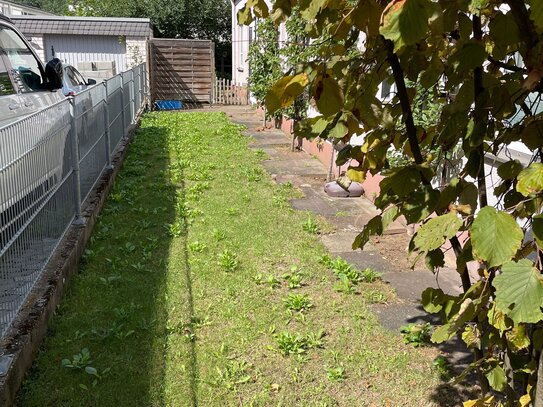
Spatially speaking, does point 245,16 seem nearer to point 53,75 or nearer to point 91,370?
point 91,370

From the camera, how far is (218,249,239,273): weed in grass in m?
5.34

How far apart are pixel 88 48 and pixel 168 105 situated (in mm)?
4299

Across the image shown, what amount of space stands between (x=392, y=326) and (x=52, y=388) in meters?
2.41

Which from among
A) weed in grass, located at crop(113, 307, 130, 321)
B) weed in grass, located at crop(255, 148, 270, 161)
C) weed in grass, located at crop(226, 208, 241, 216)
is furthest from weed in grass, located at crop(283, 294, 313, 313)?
weed in grass, located at crop(255, 148, 270, 161)

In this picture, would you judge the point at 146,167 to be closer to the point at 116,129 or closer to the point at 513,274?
the point at 116,129

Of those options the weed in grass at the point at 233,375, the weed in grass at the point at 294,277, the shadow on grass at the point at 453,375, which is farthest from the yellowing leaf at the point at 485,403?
the weed in grass at the point at 294,277

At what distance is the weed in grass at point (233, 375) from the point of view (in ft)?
11.6

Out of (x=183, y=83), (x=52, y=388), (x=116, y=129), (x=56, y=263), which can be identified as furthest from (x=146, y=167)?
(x=183, y=83)

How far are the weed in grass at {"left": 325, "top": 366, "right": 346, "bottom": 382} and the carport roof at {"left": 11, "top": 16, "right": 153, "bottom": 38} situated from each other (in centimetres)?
1855

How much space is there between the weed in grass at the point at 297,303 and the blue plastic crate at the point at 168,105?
50.9ft

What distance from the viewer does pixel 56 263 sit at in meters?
4.75

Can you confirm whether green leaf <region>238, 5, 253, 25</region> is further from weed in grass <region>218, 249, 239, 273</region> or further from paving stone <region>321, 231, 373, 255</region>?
paving stone <region>321, 231, 373, 255</region>

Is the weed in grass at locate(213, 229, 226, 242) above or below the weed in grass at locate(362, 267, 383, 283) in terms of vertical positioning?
above

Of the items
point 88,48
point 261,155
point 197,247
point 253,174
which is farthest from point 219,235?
point 88,48
